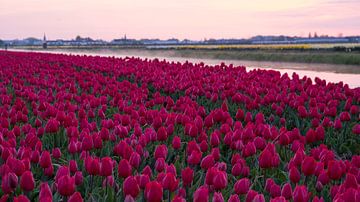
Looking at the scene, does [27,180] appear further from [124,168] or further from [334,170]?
[334,170]

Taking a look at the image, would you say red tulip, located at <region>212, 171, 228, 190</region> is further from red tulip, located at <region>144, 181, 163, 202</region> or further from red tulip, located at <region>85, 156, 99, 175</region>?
red tulip, located at <region>85, 156, 99, 175</region>

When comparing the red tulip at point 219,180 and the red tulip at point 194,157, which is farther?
the red tulip at point 194,157

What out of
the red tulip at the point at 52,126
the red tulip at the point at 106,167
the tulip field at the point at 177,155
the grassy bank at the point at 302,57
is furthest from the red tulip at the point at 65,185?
the grassy bank at the point at 302,57

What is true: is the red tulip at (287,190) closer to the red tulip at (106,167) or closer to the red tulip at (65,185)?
the red tulip at (106,167)

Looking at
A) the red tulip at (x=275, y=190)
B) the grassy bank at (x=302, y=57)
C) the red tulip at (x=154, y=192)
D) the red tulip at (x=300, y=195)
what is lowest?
the grassy bank at (x=302, y=57)

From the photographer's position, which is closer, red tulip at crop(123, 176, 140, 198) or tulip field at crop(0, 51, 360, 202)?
red tulip at crop(123, 176, 140, 198)

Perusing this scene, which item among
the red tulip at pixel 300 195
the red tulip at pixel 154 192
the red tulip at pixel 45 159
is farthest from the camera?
the red tulip at pixel 45 159

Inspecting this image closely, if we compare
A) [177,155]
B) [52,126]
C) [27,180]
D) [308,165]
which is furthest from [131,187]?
[52,126]

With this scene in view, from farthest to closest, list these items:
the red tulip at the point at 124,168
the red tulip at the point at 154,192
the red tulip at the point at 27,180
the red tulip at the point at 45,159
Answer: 1. the red tulip at the point at 45,159
2. the red tulip at the point at 124,168
3. the red tulip at the point at 27,180
4. the red tulip at the point at 154,192

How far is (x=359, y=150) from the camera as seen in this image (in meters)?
6.54

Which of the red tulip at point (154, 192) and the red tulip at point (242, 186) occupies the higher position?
the red tulip at point (154, 192)

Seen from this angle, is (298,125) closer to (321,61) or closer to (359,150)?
(359,150)

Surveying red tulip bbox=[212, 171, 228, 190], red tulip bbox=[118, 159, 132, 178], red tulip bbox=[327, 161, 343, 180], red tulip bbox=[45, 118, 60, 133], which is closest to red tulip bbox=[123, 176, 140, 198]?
red tulip bbox=[118, 159, 132, 178]

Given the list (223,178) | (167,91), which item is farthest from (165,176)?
(167,91)
